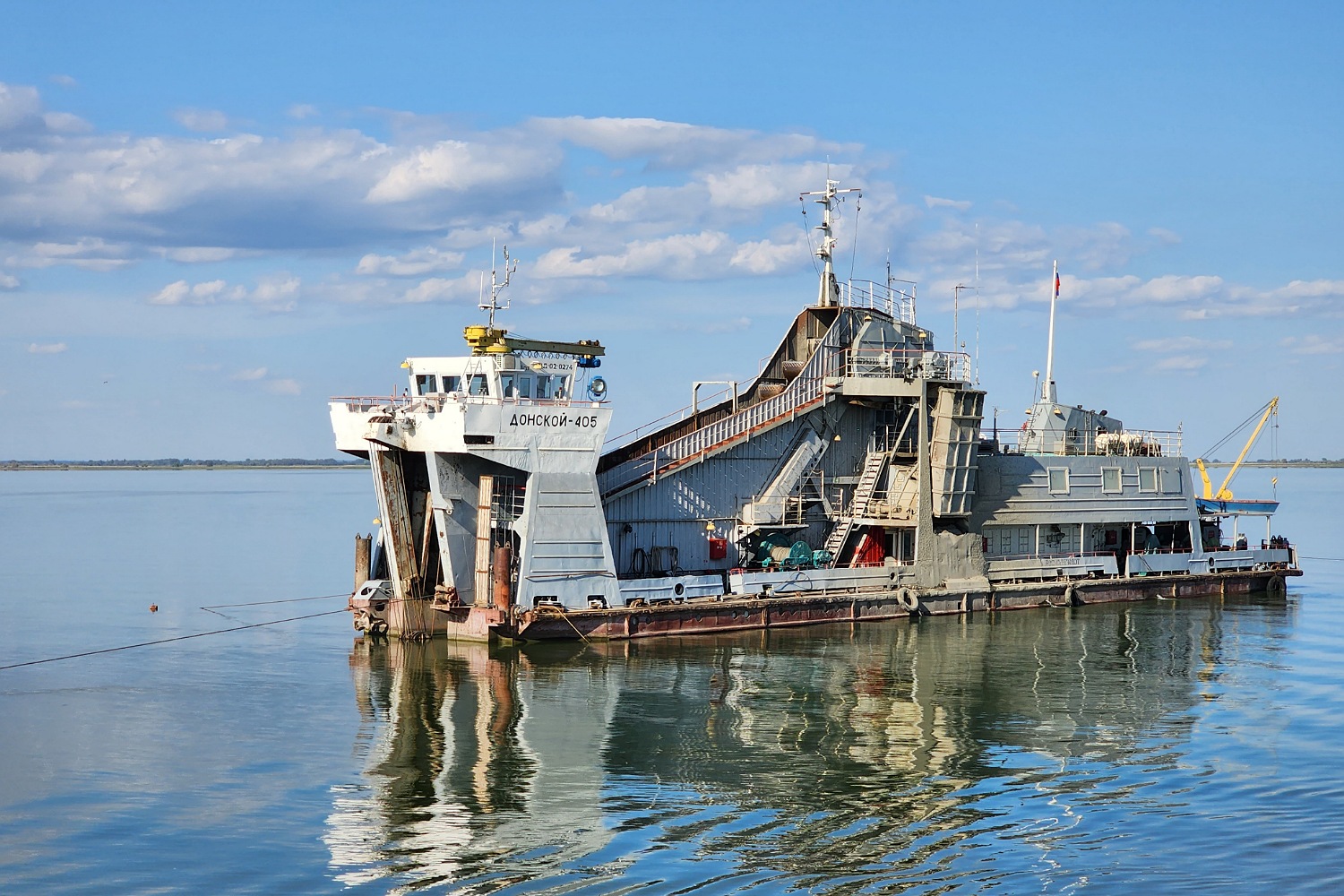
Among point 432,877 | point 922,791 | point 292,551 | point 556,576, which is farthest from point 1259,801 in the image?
point 292,551

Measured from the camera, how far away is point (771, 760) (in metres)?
26.0

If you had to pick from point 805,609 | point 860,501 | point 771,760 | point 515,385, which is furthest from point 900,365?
point 771,760

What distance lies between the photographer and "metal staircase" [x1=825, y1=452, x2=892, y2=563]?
43.7 meters

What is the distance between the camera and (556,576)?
1474 inches

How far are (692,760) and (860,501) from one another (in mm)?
19692

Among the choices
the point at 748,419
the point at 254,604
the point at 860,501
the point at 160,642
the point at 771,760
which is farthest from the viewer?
the point at 254,604

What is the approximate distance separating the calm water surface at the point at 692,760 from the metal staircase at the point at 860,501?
12.1 ft

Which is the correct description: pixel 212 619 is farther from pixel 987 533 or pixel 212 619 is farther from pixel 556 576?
pixel 987 533

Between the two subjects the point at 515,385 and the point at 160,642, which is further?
the point at 160,642

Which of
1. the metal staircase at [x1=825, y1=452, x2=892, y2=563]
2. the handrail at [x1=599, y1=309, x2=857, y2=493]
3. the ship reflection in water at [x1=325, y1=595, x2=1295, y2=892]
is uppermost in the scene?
the handrail at [x1=599, y1=309, x2=857, y2=493]

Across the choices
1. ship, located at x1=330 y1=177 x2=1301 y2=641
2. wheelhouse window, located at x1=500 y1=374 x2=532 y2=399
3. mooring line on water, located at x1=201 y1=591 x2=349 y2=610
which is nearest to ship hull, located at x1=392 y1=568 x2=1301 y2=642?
ship, located at x1=330 y1=177 x2=1301 y2=641

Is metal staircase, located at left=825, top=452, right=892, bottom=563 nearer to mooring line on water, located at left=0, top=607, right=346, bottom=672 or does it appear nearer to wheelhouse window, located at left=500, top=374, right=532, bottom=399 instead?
wheelhouse window, located at left=500, top=374, right=532, bottom=399

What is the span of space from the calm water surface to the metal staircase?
12.1 feet

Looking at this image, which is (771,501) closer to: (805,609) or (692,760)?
(805,609)
